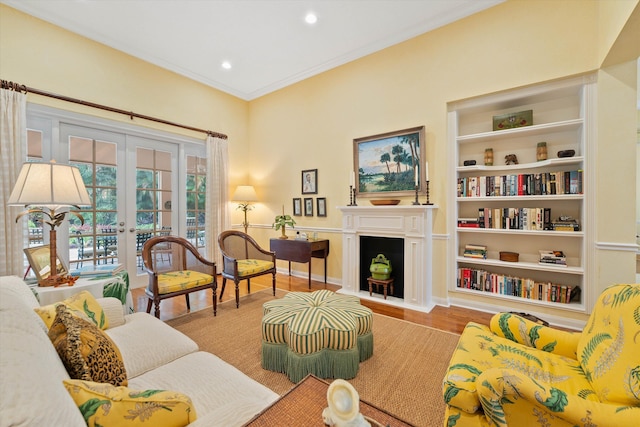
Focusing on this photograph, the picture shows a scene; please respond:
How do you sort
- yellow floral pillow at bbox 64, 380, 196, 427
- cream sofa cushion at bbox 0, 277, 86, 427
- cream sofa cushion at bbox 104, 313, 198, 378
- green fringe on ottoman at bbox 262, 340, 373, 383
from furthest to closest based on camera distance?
→ green fringe on ottoman at bbox 262, 340, 373, 383 → cream sofa cushion at bbox 104, 313, 198, 378 → yellow floral pillow at bbox 64, 380, 196, 427 → cream sofa cushion at bbox 0, 277, 86, 427

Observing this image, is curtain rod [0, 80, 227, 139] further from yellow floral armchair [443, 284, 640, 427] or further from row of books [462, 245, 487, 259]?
yellow floral armchair [443, 284, 640, 427]

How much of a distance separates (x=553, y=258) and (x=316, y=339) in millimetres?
2523

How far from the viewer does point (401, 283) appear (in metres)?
3.47

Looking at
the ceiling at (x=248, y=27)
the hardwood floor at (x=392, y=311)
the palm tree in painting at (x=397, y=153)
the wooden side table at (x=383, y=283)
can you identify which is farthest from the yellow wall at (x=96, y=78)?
the wooden side table at (x=383, y=283)

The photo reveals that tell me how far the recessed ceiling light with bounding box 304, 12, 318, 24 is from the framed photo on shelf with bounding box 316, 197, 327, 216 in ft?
7.33

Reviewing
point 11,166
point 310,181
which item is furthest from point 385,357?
point 11,166

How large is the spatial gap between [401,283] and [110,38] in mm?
4712

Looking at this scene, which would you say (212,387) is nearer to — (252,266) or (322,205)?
(252,266)

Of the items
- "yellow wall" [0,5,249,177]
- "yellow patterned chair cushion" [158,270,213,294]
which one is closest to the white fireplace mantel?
"yellow patterned chair cushion" [158,270,213,294]

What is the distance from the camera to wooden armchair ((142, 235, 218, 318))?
2600mm

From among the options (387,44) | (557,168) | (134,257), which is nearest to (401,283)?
(557,168)

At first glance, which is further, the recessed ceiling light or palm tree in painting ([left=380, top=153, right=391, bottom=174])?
palm tree in painting ([left=380, top=153, right=391, bottom=174])

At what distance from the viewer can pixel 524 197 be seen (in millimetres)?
2768

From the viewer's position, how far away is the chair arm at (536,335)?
1.49 meters
